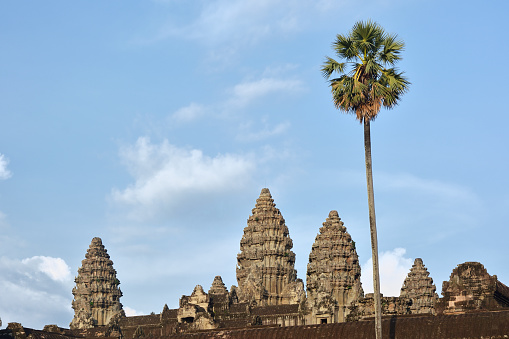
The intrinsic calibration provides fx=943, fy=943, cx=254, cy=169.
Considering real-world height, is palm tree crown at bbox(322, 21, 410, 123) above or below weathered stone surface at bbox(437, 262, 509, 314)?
above

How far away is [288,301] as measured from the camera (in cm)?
12600

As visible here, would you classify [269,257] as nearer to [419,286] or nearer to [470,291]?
[419,286]

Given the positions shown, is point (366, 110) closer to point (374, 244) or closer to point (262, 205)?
point (374, 244)

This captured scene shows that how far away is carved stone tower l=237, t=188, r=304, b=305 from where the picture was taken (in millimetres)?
126125

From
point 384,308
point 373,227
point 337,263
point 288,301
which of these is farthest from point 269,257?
point 373,227

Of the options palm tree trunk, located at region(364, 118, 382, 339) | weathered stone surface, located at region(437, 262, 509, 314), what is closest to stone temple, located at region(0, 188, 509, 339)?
weathered stone surface, located at region(437, 262, 509, 314)

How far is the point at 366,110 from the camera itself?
40750 mm

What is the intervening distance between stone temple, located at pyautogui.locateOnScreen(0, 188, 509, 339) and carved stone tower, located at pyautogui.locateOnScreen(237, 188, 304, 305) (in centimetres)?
14

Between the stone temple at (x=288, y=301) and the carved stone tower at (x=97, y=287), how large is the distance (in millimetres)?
141

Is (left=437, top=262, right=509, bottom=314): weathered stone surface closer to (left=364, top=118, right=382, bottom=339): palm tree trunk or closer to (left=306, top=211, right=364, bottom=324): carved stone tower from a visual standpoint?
(left=364, top=118, right=382, bottom=339): palm tree trunk

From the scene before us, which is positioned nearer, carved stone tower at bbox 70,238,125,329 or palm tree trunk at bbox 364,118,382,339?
palm tree trunk at bbox 364,118,382,339

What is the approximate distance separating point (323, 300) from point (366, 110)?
3620 centimetres

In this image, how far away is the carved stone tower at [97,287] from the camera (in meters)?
132

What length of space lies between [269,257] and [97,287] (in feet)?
82.4
